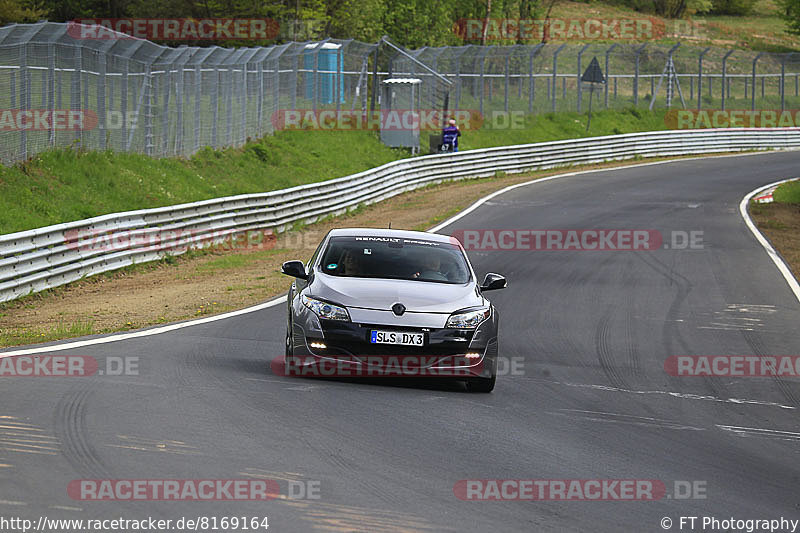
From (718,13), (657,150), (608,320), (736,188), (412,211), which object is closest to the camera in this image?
(608,320)

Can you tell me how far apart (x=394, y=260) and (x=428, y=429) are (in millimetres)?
2924

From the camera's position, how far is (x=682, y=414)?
9695 mm

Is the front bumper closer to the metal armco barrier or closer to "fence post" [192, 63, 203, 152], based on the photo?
the metal armco barrier

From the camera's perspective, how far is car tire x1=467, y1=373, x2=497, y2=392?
9.99 metres

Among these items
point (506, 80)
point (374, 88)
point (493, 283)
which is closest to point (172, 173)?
point (374, 88)

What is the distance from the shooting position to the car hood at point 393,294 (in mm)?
9727

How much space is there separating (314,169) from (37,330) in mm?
22199

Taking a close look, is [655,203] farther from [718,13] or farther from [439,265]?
[718,13]

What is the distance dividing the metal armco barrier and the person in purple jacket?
0.84m

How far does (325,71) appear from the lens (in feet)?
124

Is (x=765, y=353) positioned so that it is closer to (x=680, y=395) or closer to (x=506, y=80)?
(x=680, y=395)

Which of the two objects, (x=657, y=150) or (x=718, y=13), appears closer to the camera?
(x=657, y=150)

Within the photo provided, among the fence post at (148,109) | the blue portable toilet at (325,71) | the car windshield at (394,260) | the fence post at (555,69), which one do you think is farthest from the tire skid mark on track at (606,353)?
the fence post at (555,69)

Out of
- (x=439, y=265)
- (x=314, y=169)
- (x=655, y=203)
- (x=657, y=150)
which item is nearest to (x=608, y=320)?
(x=439, y=265)
